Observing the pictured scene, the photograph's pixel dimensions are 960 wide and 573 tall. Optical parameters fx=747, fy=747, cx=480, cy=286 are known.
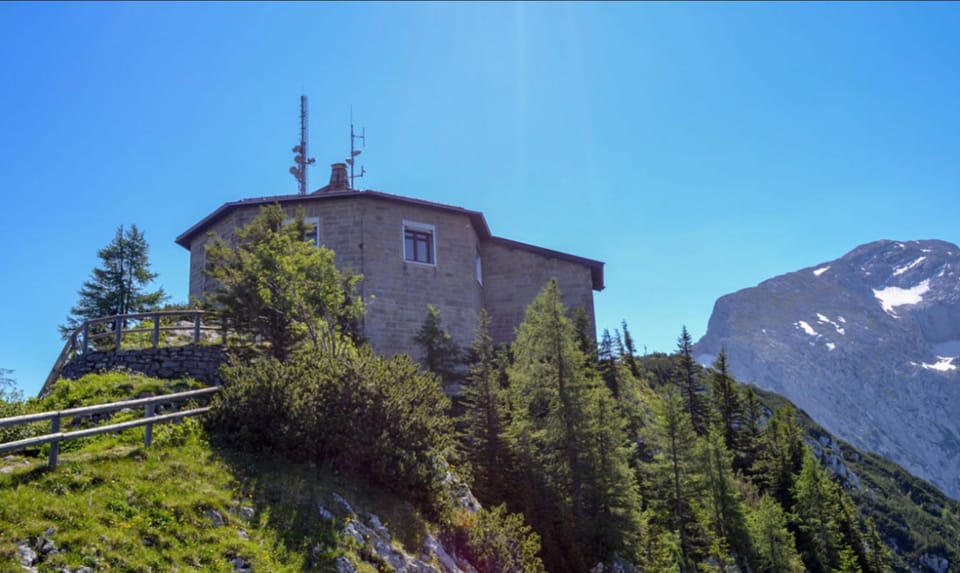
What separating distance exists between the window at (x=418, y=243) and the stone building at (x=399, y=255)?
41 millimetres

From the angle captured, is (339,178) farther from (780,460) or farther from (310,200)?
(780,460)

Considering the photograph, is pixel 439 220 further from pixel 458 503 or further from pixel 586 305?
pixel 458 503

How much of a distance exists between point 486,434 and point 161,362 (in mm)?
9477

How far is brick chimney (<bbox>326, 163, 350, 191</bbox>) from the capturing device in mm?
34312

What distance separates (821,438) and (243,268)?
82.5 meters

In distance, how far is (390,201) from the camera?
30000 millimetres

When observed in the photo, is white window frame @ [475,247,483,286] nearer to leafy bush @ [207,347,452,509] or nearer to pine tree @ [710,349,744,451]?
pine tree @ [710,349,744,451]

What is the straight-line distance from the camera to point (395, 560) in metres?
13.1

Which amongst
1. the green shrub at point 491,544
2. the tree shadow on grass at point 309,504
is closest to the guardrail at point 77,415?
the tree shadow on grass at point 309,504

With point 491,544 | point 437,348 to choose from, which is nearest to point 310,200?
point 437,348

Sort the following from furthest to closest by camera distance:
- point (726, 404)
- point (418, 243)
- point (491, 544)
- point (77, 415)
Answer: point (726, 404) → point (418, 243) → point (491, 544) → point (77, 415)

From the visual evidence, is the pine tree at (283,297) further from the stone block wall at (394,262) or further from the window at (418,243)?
the window at (418,243)

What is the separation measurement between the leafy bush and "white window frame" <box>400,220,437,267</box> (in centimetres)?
1359

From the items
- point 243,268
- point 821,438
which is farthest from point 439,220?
point 821,438
